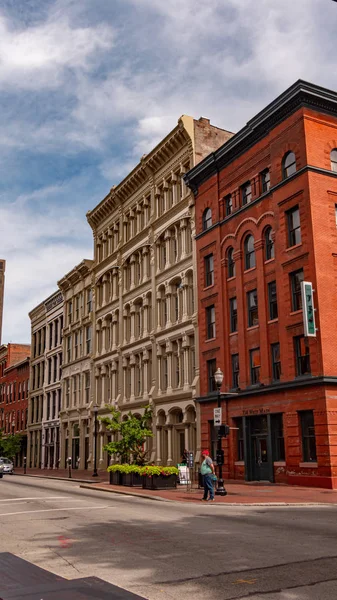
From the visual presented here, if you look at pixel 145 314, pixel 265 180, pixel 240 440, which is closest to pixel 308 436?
pixel 240 440

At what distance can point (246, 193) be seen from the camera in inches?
1371

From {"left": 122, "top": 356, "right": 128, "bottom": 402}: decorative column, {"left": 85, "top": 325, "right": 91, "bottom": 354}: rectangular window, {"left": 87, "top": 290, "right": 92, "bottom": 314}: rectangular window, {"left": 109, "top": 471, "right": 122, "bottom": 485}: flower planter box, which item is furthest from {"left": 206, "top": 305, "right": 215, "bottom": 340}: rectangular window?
{"left": 87, "top": 290, "right": 92, "bottom": 314}: rectangular window

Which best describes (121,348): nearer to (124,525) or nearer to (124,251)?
(124,251)

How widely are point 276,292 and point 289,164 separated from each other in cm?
648

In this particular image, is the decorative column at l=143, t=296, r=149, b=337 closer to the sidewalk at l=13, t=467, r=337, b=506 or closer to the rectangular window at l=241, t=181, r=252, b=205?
the rectangular window at l=241, t=181, r=252, b=205

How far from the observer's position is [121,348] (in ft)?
160

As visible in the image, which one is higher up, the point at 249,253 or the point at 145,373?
the point at 249,253

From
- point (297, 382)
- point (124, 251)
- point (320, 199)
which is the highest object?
point (124, 251)

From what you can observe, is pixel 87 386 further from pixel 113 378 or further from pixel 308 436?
pixel 308 436

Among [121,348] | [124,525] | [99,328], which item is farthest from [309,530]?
[99,328]

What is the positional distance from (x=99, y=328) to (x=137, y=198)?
1293cm

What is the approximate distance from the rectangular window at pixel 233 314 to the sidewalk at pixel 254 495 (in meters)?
9.07

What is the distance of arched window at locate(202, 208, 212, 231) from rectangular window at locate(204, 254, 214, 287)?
1.96 meters

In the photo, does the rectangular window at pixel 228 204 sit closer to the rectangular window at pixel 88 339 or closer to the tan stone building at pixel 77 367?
the tan stone building at pixel 77 367
